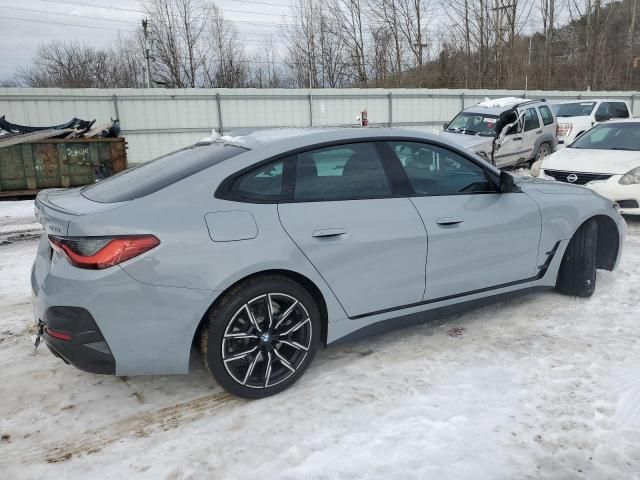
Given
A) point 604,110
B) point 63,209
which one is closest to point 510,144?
point 604,110

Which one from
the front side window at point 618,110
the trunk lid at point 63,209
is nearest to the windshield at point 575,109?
the front side window at point 618,110

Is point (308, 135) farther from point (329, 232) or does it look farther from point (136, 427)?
point (136, 427)

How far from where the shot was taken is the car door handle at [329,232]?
119 inches

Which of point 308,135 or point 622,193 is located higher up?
point 308,135

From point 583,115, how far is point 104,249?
615 inches

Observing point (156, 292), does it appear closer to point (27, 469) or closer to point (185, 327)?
point (185, 327)

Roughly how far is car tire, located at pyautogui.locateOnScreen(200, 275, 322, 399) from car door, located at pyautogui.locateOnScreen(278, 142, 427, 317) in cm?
25

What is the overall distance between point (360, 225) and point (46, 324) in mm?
1795

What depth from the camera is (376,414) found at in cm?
286

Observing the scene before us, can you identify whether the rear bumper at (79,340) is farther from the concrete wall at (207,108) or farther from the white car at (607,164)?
the concrete wall at (207,108)

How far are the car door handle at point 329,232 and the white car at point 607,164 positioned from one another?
520cm

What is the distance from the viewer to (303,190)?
10.2 ft

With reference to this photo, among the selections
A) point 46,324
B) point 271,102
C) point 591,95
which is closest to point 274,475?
point 46,324

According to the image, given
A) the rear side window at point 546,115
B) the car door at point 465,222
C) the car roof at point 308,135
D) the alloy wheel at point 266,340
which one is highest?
the rear side window at point 546,115
